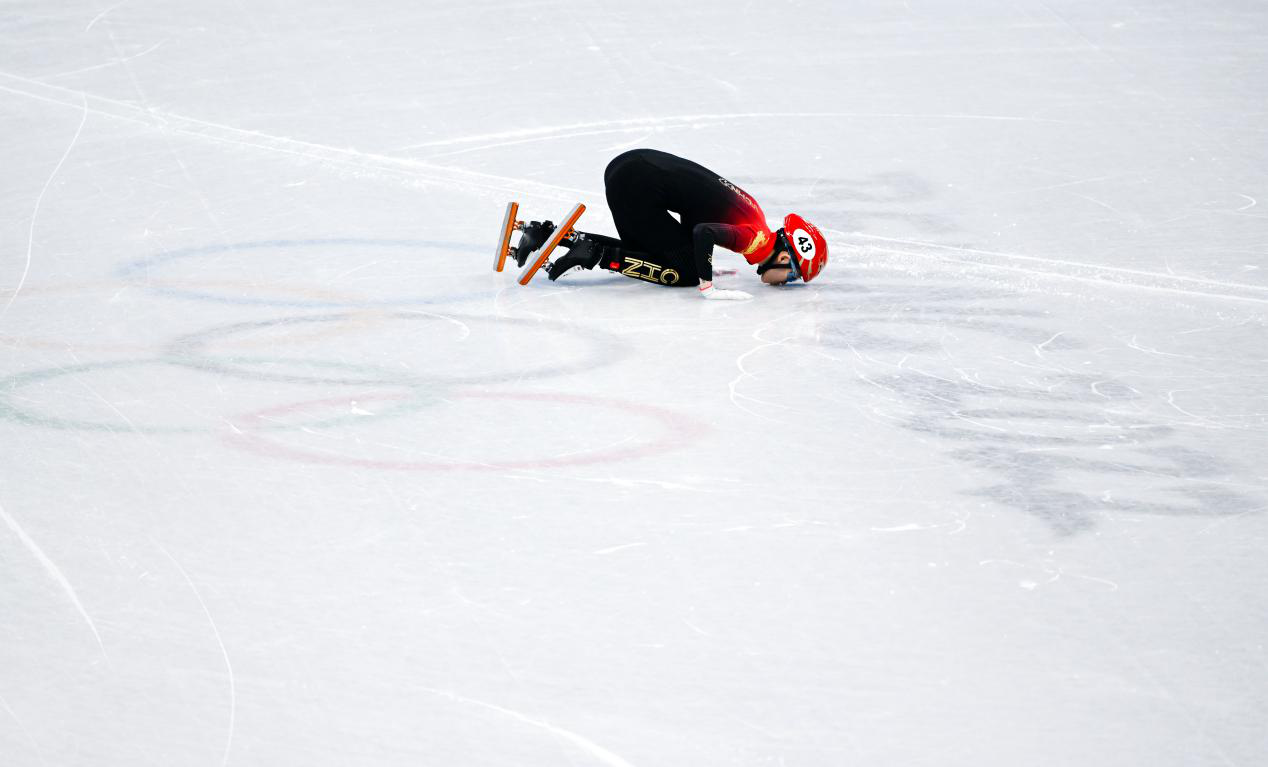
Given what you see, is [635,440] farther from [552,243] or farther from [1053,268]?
[1053,268]

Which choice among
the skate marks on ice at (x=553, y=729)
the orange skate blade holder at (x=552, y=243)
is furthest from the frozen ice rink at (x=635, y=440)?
the orange skate blade holder at (x=552, y=243)

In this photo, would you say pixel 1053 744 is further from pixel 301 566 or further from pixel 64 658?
pixel 64 658

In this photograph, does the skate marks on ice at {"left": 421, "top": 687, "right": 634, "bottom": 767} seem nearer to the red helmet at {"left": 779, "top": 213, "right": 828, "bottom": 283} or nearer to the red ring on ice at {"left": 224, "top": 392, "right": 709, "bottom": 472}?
the red ring on ice at {"left": 224, "top": 392, "right": 709, "bottom": 472}

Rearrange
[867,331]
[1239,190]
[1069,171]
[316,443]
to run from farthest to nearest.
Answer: [1069,171], [1239,190], [867,331], [316,443]

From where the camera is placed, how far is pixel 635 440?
14.6 feet

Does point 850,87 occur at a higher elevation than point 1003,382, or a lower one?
higher

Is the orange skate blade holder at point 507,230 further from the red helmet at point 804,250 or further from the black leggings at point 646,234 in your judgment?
the red helmet at point 804,250

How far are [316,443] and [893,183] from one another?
4692 mm

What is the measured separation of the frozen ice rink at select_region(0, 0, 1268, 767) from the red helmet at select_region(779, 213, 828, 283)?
0.45 ft

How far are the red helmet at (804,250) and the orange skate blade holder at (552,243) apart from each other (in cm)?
90

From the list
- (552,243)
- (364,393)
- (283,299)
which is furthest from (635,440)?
(283,299)

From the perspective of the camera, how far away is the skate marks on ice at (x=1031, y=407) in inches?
157

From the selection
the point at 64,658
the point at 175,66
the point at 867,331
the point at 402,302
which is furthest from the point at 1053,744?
the point at 175,66

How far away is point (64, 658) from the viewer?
10.0 ft
